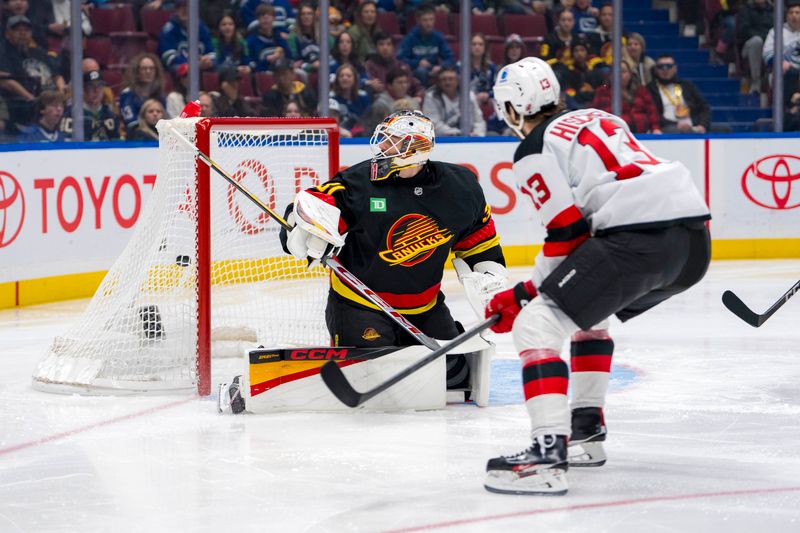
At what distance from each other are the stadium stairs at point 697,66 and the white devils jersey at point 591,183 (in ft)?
17.7

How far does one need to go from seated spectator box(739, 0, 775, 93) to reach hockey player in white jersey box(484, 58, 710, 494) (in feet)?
18.2

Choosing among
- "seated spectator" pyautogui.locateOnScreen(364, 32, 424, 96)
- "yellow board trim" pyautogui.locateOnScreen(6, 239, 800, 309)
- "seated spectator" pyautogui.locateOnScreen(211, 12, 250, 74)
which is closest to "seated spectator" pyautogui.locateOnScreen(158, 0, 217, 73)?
"seated spectator" pyautogui.locateOnScreen(211, 12, 250, 74)

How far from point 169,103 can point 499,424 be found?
12.6 ft

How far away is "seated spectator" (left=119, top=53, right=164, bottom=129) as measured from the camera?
6844 millimetres

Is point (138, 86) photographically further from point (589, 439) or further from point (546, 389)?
point (546, 389)

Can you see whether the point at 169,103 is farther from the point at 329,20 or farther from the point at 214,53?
the point at 329,20

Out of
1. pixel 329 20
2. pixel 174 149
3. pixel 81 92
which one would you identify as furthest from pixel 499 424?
pixel 329 20

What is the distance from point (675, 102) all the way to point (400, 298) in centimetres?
473

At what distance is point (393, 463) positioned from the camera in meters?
3.27

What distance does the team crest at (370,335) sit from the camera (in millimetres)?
3920

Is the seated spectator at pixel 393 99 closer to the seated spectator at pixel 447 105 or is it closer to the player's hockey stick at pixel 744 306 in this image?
the seated spectator at pixel 447 105

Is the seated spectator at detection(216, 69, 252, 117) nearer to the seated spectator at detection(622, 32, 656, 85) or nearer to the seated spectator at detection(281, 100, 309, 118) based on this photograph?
the seated spectator at detection(281, 100, 309, 118)

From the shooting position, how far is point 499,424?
3707mm

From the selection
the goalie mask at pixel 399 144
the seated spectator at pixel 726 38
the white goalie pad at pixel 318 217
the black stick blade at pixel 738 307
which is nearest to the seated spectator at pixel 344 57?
the seated spectator at pixel 726 38
